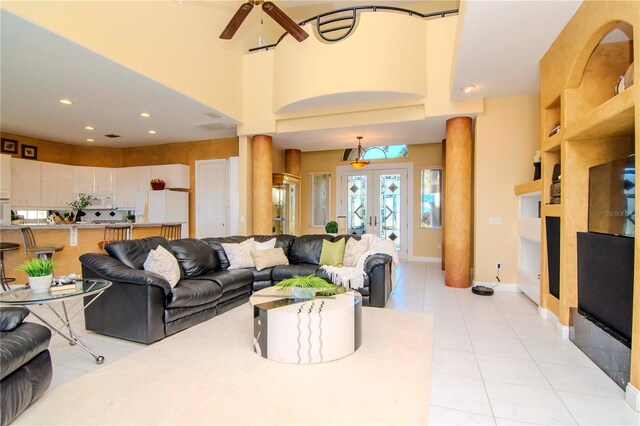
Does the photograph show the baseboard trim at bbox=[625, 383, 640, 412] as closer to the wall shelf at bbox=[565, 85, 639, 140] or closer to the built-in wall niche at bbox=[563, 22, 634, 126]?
the wall shelf at bbox=[565, 85, 639, 140]

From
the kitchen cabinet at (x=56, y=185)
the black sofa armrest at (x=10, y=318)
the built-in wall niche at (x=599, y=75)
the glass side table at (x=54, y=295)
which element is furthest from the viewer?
the kitchen cabinet at (x=56, y=185)

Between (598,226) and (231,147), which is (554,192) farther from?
(231,147)

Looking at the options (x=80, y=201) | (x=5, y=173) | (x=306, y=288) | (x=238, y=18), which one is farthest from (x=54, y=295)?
(x=80, y=201)

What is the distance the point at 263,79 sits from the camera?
595 centimetres

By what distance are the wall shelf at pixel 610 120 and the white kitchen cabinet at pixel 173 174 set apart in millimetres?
6958

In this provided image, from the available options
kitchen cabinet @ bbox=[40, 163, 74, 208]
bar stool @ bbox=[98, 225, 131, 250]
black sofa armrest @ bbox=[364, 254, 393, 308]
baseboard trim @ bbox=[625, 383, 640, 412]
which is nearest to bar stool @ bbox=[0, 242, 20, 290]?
bar stool @ bbox=[98, 225, 131, 250]

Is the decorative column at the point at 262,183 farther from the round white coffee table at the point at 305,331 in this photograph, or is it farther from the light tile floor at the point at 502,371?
the round white coffee table at the point at 305,331

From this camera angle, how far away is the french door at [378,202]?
7992 millimetres

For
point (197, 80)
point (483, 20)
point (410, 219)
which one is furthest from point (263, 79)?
point (410, 219)

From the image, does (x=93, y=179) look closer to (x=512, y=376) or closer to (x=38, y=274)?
(x=38, y=274)

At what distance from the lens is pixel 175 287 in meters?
3.18

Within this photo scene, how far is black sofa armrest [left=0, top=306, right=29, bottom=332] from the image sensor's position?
1.85m

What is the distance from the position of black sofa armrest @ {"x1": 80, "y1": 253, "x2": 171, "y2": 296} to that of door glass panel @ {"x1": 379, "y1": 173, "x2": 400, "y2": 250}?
19.9 feet

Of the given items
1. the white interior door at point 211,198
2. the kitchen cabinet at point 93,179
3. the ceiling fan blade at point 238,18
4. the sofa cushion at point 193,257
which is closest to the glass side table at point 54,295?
the sofa cushion at point 193,257
